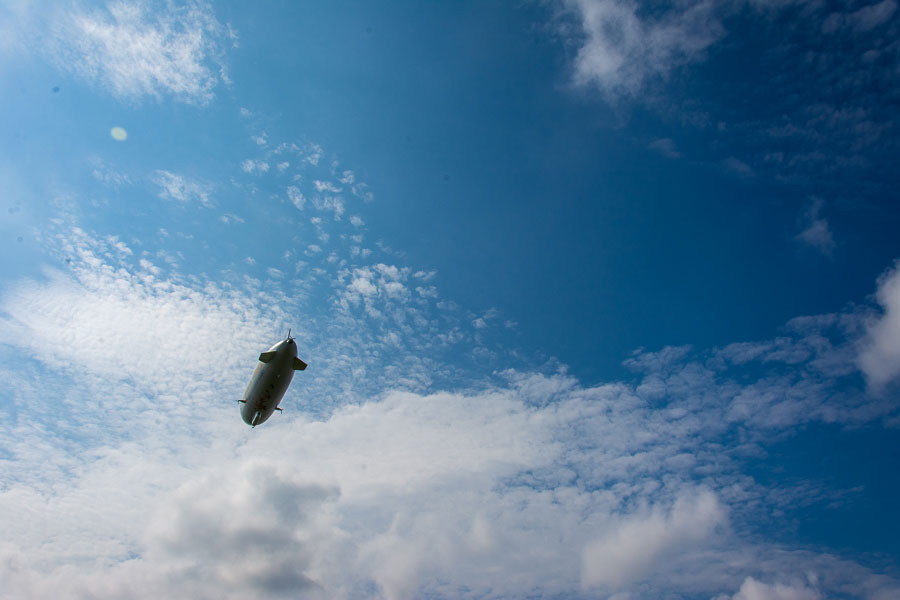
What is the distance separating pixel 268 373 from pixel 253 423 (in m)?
12.0

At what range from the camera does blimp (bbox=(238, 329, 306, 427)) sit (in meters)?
63.7

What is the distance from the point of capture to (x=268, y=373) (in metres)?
64.1

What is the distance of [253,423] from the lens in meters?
71.2

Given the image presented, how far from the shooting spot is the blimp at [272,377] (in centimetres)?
6369

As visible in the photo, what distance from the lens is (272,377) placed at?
211 feet

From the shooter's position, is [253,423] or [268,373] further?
[253,423]
